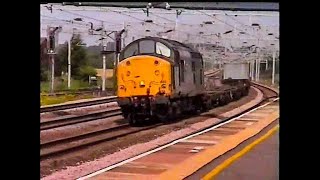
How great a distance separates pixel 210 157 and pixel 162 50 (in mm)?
774

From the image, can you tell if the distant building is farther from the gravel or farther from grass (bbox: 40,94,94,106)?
the gravel

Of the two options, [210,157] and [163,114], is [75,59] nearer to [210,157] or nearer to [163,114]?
[163,114]

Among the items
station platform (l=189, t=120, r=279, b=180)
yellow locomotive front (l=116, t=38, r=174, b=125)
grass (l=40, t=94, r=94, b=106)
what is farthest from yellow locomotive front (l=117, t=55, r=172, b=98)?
station platform (l=189, t=120, r=279, b=180)

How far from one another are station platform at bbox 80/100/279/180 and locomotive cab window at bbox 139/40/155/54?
58 cm

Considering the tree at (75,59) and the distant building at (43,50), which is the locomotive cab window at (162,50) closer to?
the tree at (75,59)

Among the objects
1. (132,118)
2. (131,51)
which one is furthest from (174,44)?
(132,118)

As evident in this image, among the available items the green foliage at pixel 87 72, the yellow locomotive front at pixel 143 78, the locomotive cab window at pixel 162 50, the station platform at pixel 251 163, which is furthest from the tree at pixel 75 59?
the station platform at pixel 251 163

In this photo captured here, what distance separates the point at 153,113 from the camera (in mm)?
3236

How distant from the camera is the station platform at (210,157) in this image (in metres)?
2.73
